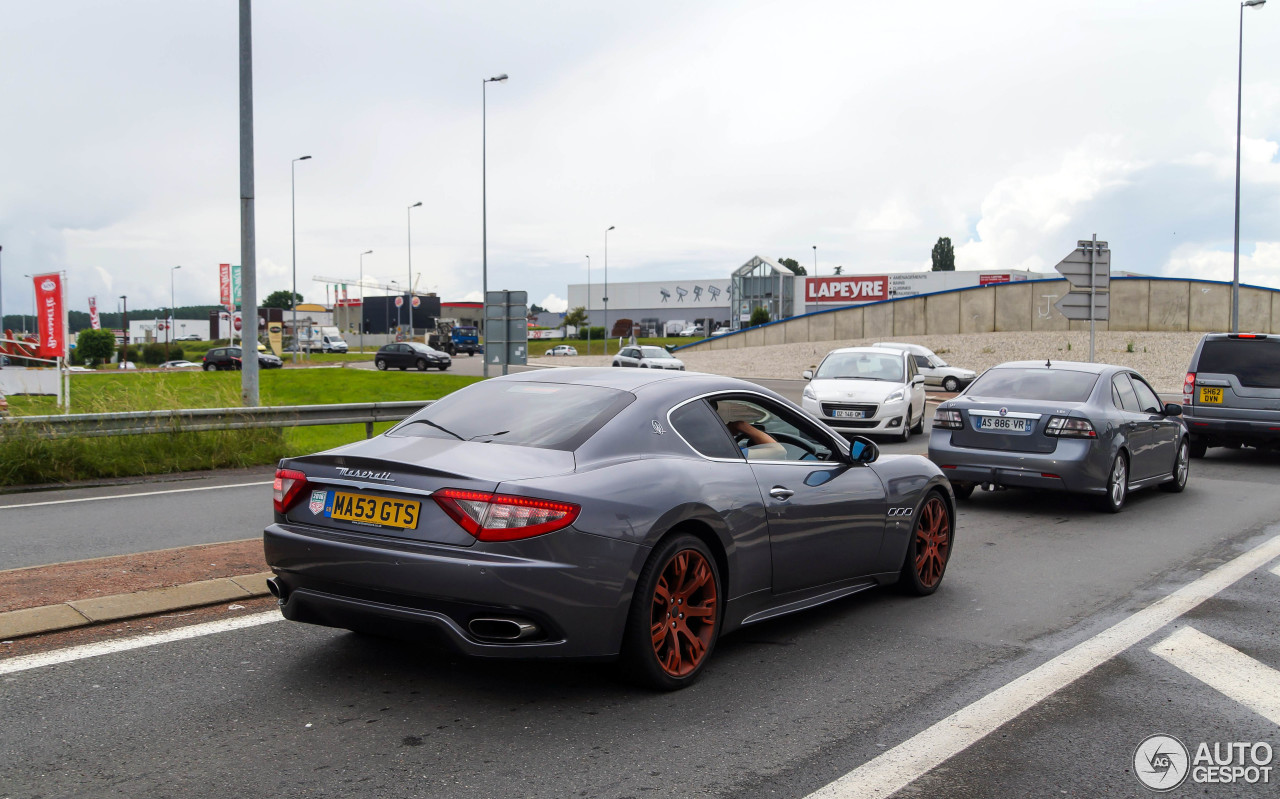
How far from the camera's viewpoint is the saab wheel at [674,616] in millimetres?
4367

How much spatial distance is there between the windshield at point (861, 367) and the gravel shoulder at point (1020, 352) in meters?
23.9

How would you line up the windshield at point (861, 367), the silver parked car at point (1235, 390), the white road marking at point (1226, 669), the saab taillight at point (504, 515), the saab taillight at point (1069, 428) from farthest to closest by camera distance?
the windshield at point (861, 367) < the silver parked car at point (1235, 390) < the saab taillight at point (1069, 428) < the white road marking at point (1226, 669) < the saab taillight at point (504, 515)

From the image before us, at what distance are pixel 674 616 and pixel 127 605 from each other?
10.2ft

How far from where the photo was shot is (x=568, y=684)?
4.66 meters

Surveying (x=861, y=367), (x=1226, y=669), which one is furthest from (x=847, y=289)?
(x=1226, y=669)

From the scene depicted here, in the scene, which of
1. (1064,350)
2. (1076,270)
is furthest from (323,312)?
(1076,270)

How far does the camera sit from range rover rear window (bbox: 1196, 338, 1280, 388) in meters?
14.4

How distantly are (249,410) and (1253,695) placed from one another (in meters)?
11.3

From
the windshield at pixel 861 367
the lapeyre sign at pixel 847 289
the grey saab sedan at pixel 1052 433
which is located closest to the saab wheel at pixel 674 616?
the grey saab sedan at pixel 1052 433

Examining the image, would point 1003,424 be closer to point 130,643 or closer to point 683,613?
point 683,613

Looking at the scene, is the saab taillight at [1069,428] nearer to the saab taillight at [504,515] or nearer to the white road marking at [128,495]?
the saab taillight at [504,515]

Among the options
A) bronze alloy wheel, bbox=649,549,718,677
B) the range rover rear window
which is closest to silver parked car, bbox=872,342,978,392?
the range rover rear window

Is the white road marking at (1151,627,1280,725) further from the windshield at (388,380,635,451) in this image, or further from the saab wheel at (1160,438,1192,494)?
the saab wheel at (1160,438,1192,494)

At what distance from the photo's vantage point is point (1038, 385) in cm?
1068
